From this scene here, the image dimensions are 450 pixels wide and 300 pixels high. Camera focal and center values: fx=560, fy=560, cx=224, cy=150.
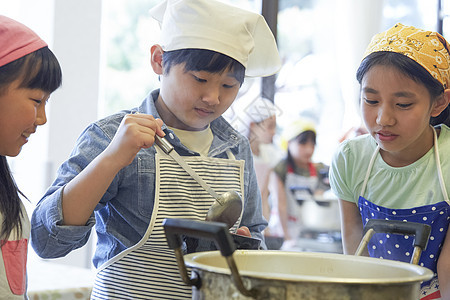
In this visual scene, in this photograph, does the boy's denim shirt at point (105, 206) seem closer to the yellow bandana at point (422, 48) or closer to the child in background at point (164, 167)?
the child in background at point (164, 167)

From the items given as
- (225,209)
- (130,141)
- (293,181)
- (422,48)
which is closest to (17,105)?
(130,141)

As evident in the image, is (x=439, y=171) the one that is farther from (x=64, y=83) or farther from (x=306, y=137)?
(x=306, y=137)

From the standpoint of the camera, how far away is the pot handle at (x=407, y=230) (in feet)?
2.91

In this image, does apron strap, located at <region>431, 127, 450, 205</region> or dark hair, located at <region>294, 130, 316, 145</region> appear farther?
dark hair, located at <region>294, 130, 316, 145</region>

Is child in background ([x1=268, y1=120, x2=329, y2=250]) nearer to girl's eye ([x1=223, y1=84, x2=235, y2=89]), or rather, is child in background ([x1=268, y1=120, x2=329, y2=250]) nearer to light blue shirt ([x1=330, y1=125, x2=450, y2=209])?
light blue shirt ([x1=330, y1=125, x2=450, y2=209])

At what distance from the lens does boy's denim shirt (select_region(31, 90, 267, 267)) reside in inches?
36.3

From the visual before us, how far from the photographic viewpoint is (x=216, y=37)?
3.45 ft

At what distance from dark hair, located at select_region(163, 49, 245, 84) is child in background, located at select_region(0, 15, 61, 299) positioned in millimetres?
231

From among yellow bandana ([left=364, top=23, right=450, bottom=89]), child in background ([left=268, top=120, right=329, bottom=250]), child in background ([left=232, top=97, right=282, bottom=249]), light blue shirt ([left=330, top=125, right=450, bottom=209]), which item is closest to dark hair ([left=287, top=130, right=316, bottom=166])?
child in background ([left=268, top=120, right=329, bottom=250])

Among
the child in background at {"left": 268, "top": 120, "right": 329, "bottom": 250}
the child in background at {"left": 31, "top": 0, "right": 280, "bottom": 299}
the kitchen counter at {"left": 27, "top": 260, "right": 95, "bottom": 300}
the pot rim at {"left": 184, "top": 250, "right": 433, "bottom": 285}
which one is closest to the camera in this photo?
the pot rim at {"left": 184, "top": 250, "right": 433, "bottom": 285}

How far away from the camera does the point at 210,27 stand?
41.5 inches

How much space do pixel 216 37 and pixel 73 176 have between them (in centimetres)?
37

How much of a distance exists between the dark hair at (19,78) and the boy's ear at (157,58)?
0.22m

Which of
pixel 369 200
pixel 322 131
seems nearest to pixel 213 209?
pixel 369 200
